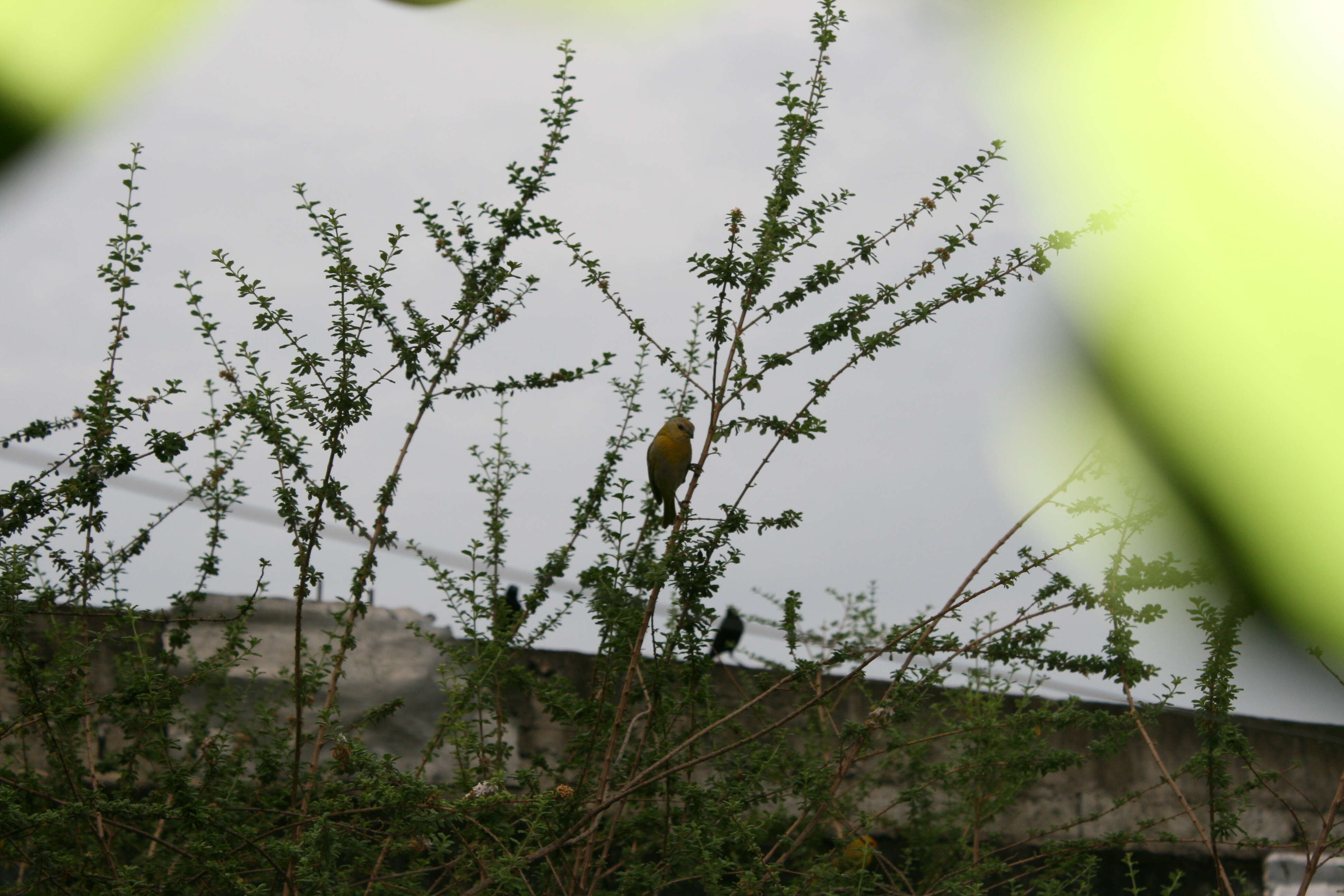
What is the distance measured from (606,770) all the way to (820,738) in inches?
98.6

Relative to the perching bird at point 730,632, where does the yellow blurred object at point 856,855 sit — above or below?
below

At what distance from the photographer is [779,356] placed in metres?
2.76

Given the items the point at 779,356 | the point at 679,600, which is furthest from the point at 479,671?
the point at 779,356

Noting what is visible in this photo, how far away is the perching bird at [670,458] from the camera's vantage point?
4.73 meters

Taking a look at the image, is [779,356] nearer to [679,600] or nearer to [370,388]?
[679,600]

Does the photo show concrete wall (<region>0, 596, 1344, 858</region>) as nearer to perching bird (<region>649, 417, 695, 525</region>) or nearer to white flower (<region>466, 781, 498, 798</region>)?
perching bird (<region>649, 417, 695, 525</region>)

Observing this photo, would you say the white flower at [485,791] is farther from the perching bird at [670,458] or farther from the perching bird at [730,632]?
the perching bird at [730,632]

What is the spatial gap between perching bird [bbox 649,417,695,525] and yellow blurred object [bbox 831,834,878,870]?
151 centimetres

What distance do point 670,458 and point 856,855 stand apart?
73.6 inches

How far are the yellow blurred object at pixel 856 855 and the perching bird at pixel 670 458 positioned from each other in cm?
151

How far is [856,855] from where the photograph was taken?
3.57 m

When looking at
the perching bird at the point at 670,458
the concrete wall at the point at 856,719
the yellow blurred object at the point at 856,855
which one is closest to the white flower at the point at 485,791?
the yellow blurred object at the point at 856,855

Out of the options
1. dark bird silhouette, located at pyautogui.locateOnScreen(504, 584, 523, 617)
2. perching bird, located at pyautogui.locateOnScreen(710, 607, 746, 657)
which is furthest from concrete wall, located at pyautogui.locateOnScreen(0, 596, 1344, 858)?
perching bird, located at pyautogui.locateOnScreen(710, 607, 746, 657)

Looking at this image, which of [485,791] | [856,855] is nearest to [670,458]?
[856,855]
